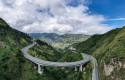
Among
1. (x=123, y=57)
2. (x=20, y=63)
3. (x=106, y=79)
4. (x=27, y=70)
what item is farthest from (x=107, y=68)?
(x=20, y=63)

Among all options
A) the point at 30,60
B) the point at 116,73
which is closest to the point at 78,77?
the point at 116,73

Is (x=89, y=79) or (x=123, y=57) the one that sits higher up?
(x=123, y=57)

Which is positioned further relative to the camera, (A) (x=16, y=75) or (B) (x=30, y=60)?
(B) (x=30, y=60)

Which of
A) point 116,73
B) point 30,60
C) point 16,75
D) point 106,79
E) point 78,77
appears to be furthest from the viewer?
point 30,60

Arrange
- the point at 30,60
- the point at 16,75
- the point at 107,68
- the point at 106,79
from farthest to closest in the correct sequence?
the point at 30,60 → the point at 16,75 → the point at 107,68 → the point at 106,79

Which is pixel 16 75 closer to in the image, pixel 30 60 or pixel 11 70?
pixel 11 70

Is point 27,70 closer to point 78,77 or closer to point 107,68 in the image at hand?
point 78,77

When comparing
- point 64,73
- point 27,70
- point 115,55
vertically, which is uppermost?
point 115,55

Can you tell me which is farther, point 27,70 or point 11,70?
point 27,70

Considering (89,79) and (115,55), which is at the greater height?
(115,55)
